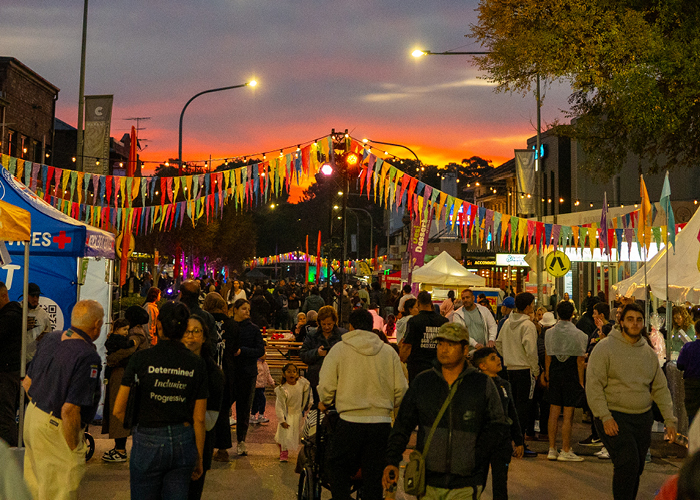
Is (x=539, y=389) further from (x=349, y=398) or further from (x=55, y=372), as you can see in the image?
(x=55, y=372)

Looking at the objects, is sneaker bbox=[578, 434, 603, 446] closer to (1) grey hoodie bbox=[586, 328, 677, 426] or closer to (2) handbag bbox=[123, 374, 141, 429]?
(1) grey hoodie bbox=[586, 328, 677, 426]

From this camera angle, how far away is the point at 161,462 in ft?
15.6

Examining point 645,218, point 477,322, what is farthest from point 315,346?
point 645,218

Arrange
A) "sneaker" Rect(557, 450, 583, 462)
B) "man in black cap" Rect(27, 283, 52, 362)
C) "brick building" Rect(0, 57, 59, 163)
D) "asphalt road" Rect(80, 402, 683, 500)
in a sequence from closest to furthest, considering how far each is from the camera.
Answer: "asphalt road" Rect(80, 402, 683, 500) → "man in black cap" Rect(27, 283, 52, 362) → "sneaker" Rect(557, 450, 583, 462) → "brick building" Rect(0, 57, 59, 163)

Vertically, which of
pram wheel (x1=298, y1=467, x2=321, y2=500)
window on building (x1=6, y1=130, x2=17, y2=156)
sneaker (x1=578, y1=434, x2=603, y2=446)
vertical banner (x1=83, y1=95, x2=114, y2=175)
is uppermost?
window on building (x1=6, y1=130, x2=17, y2=156)

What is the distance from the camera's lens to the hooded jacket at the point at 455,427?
15.1ft

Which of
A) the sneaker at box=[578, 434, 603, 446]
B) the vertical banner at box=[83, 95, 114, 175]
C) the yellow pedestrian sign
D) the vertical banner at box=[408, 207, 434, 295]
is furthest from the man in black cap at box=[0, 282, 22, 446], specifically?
the vertical banner at box=[83, 95, 114, 175]

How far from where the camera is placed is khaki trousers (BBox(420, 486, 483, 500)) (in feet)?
15.1

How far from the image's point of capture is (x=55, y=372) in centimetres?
532

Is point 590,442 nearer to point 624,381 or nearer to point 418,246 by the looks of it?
point 624,381

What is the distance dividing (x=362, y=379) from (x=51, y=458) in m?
2.24

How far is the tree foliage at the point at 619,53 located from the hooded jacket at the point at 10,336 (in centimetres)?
1216

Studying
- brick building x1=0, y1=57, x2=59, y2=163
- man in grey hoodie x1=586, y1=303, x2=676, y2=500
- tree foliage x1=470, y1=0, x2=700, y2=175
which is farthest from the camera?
brick building x1=0, y1=57, x2=59, y2=163

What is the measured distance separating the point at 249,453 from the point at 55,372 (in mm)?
4611
